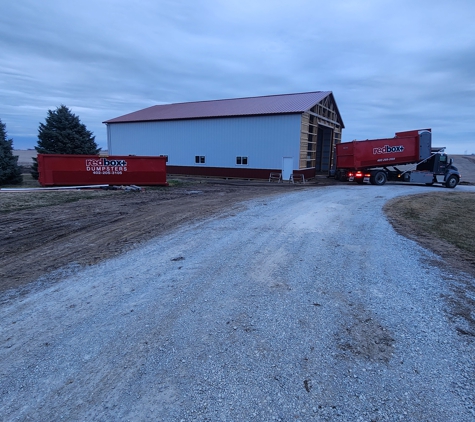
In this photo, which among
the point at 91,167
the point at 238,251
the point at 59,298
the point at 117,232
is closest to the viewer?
the point at 59,298

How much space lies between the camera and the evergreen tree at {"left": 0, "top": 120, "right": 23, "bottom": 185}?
1819cm

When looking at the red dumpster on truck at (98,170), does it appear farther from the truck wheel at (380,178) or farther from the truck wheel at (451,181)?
the truck wheel at (451,181)

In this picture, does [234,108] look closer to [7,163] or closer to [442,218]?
[7,163]

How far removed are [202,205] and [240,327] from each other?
875cm

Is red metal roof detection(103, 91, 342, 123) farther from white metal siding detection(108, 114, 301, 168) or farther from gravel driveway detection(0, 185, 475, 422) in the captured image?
gravel driveway detection(0, 185, 475, 422)

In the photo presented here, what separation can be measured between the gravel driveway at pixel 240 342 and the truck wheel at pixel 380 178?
1887 cm

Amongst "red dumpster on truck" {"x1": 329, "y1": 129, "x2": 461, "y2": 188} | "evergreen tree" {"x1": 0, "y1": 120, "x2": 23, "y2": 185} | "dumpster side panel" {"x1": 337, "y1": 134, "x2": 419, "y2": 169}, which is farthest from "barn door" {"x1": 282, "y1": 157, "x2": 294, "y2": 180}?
"evergreen tree" {"x1": 0, "y1": 120, "x2": 23, "y2": 185}

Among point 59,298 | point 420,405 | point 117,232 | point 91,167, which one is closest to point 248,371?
point 420,405

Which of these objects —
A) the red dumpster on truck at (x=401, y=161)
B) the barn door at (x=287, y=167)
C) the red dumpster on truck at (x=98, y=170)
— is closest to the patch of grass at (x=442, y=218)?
the red dumpster on truck at (x=401, y=161)

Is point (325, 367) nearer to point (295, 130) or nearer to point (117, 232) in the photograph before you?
point (117, 232)

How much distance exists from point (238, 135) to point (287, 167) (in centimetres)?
523

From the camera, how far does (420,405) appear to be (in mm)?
2619

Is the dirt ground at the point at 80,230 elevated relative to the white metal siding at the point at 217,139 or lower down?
lower down

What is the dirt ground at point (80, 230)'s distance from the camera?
19.3 ft
